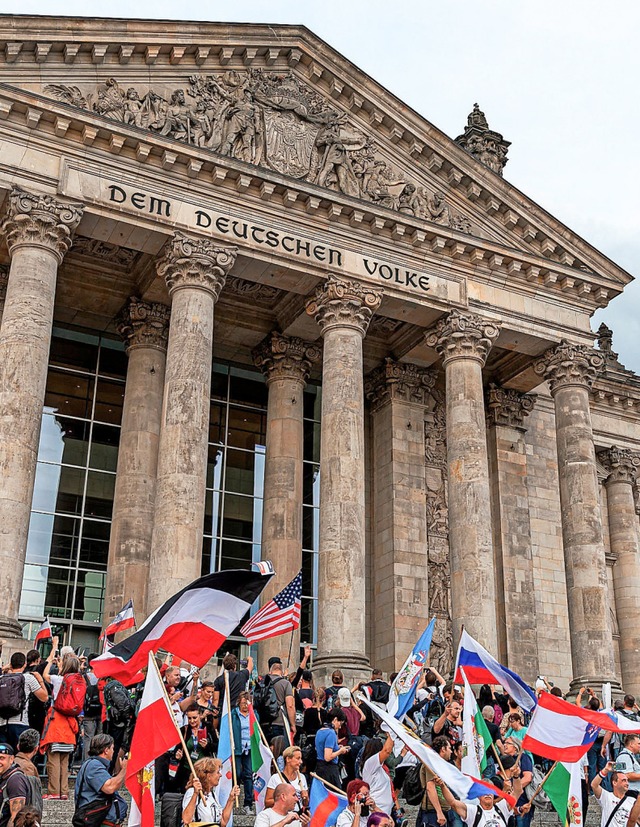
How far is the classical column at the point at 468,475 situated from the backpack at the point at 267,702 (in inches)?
359

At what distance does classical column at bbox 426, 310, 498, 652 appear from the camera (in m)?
22.5

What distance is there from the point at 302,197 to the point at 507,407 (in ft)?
31.8

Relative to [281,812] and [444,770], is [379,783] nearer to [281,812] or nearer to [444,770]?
[444,770]

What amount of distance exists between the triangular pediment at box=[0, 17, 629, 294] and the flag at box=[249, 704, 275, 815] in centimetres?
1462

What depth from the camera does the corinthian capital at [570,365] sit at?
87.2ft

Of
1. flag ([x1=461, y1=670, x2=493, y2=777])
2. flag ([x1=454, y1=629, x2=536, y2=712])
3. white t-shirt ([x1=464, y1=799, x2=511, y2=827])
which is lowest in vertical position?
white t-shirt ([x1=464, y1=799, x2=511, y2=827])

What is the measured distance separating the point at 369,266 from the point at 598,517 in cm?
872

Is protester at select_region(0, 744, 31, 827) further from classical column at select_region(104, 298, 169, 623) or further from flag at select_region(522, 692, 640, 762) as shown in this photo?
classical column at select_region(104, 298, 169, 623)

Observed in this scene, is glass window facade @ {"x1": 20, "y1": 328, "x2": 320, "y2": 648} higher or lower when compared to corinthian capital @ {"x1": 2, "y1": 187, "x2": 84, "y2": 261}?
lower

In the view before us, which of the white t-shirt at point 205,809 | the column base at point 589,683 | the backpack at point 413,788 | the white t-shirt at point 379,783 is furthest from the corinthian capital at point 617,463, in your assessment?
the white t-shirt at point 205,809

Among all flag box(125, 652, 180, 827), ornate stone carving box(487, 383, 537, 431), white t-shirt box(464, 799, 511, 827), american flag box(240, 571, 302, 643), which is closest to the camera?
flag box(125, 652, 180, 827)

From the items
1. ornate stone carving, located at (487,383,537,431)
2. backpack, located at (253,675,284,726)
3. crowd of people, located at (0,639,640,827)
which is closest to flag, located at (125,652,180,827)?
crowd of people, located at (0,639,640,827)

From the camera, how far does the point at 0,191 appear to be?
815 inches

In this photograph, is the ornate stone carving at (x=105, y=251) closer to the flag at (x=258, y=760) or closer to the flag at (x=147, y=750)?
the flag at (x=258, y=760)
